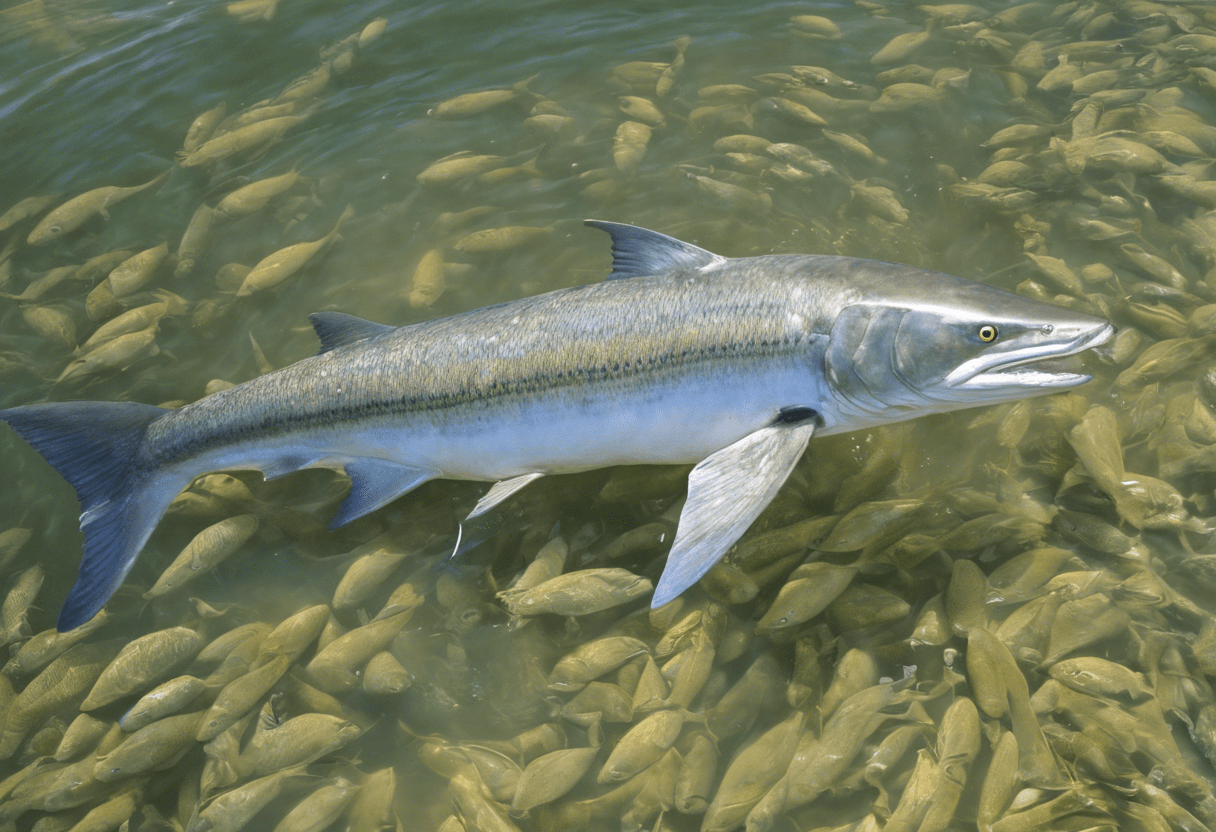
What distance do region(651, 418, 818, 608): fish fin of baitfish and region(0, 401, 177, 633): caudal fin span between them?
8.75 feet

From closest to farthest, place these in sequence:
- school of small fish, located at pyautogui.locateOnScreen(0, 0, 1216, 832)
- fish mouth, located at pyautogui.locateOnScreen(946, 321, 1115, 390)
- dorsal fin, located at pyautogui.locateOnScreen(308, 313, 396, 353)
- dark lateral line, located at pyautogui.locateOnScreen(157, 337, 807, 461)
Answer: fish mouth, located at pyautogui.locateOnScreen(946, 321, 1115, 390) < school of small fish, located at pyautogui.locateOnScreen(0, 0, 1216, 832) < dark lateral line, located at pyautogui.locateOnScreen(157, 337, 807, 461) < dorsal fin, located at pyautogui.locateOnScreen(308, 313, 396, 353)

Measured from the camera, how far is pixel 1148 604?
11.8 ft

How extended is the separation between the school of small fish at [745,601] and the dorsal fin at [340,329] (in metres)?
0.97

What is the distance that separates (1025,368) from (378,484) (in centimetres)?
299

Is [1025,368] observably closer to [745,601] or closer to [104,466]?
[745,601]

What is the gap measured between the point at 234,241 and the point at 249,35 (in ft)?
8.20

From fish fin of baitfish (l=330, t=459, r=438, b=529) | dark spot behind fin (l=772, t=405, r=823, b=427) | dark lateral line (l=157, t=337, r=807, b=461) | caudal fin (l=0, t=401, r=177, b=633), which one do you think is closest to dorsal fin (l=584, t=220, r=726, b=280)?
dark lateral line (l=157, t=337, r=807, b=461)

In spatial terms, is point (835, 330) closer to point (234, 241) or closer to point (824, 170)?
point (824, 170)

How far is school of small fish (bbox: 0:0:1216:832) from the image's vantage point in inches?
132

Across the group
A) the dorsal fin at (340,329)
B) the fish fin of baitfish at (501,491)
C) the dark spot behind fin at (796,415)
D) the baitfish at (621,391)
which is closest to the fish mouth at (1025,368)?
the baitfish at (621,391)

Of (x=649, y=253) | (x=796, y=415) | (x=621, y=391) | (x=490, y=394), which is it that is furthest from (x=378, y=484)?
(x=796, y=415)

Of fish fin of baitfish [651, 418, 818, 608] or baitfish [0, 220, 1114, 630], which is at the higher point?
baitfish [0, 220, 1114, 630]

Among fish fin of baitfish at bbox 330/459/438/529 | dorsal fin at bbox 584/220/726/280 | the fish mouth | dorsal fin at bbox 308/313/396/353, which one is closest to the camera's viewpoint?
the fish mouth

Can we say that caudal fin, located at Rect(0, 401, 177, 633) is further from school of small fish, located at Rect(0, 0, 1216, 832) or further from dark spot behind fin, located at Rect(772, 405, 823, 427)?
dark spot behind fin, located at Rect(772, 405, 823, 427)
